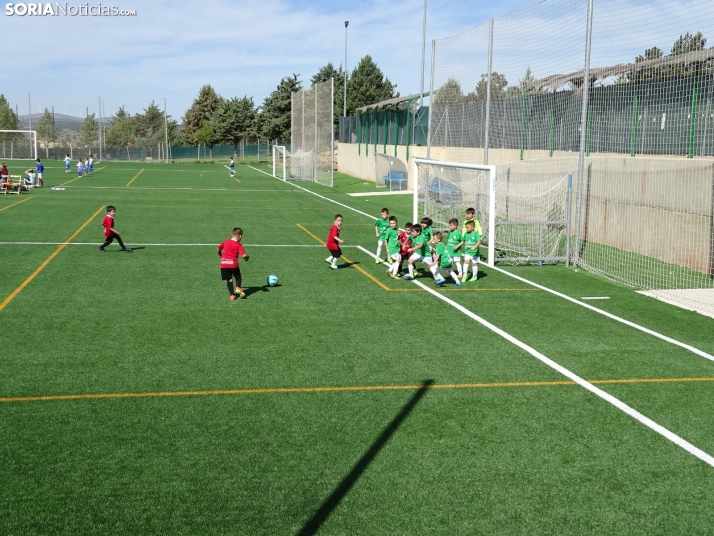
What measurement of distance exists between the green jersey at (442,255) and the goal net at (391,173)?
92.5 ft

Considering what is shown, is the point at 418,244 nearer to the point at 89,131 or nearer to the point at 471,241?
the point at 471,241

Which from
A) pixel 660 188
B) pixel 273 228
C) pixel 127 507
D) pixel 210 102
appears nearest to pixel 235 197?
pixel 273 228

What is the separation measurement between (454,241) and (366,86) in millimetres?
89940

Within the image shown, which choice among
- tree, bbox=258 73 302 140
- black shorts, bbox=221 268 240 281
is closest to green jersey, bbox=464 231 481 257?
black shorts, bbox=221 268 240 281

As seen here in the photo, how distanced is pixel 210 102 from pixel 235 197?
279ft

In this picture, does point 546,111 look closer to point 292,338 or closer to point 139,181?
point 292,338

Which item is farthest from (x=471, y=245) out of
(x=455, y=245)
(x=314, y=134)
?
(x=314, y=134)

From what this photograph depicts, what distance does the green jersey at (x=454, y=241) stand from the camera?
15891 millimetres

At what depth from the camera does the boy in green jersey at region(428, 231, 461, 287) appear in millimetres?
15375

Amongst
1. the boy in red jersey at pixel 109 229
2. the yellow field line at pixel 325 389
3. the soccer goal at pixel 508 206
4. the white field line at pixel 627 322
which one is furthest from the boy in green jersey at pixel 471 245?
the boy in red jersey at pixel 109 229

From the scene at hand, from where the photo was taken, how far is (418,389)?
8711 millimetres

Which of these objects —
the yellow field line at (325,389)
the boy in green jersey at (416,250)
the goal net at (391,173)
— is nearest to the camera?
the yellow field line at (325,389)

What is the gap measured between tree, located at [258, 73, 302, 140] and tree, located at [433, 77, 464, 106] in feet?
222

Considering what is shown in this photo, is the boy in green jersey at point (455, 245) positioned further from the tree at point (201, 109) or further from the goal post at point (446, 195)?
the tree at point (201, 109)
